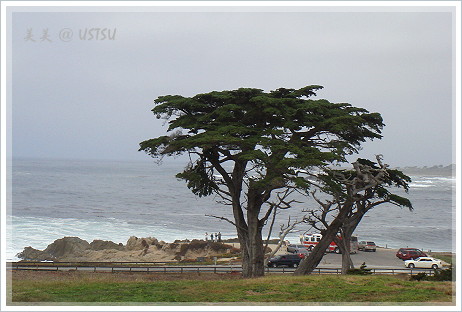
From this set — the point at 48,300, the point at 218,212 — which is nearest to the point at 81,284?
the point at 48,300

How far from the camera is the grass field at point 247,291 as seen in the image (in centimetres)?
1897

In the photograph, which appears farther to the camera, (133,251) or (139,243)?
(139,243)

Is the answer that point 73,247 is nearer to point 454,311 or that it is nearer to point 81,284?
point 81,284

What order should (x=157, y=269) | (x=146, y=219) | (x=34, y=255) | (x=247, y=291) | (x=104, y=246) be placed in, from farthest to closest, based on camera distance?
1. (x=146, y=219)
2. (x=104, y=246)
3. (x=34, y=255)
4. (x=157, y=269)
5. (x=247, y=291)

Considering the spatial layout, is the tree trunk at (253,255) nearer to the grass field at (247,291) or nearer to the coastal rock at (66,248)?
the grass field at (247,291)

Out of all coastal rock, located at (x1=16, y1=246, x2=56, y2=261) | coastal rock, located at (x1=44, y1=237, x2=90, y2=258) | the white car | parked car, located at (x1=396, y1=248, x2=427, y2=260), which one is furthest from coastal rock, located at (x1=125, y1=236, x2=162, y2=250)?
the white car

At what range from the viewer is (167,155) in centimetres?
2805

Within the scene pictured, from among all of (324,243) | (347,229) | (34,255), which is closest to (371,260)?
(347,229)

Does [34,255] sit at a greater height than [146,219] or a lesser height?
lesser

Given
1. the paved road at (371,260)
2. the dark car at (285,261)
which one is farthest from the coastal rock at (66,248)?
the paved road at (371,260)

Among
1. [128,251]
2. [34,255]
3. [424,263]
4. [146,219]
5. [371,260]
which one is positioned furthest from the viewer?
[146,219]

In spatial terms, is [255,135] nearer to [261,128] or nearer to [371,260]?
[261,128]

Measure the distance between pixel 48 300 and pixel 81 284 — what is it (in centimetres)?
416

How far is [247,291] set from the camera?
20.7 m
